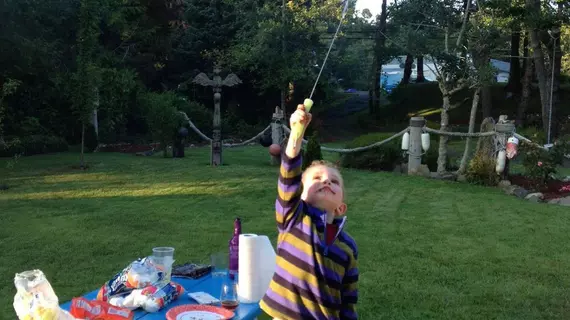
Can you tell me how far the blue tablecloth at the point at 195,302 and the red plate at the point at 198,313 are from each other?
1.8 inches

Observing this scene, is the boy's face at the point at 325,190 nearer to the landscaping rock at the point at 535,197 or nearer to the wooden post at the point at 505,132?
the landscaping rock at the point at 535,197

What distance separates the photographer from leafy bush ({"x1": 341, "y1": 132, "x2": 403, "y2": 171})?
12523mm

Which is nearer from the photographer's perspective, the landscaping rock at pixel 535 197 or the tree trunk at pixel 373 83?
the landscaping rock at pixel 535 197

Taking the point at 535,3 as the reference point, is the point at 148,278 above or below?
below

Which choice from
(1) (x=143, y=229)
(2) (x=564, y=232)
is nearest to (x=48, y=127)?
(1) (x=143, y=229)

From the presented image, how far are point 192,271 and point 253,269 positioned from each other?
1.77ft

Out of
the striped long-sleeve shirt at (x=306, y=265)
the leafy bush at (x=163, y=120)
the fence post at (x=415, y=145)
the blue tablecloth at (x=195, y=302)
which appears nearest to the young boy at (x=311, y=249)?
the striped long-sleeve shirt at (x=306, y=265)

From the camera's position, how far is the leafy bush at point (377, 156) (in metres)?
12.5

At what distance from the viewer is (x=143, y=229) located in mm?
6770

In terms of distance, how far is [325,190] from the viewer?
2.49 m

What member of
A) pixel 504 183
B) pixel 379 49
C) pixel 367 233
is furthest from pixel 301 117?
pixel 379 49

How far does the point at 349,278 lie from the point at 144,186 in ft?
25.6

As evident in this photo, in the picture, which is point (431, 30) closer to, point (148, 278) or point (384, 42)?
point (384, 42)

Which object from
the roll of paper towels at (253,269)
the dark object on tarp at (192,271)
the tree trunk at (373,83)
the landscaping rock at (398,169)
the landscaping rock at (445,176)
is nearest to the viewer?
the roll of paper towels at (253,269)
